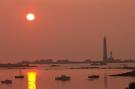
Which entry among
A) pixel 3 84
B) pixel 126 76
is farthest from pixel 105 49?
pixel 3 84

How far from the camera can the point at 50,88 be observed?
8662 cm

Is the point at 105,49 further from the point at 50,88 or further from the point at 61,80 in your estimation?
the point at 50,88

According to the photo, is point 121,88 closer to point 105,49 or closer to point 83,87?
point 83,87

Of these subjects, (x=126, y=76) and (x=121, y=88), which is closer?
(x=121, y=88)

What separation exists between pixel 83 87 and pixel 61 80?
2079 centimetres

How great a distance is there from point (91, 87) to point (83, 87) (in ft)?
3.94

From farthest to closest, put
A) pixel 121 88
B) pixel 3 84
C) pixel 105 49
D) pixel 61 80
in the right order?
pixel 105 49
pixel 61 80
pixel 3 84
pixel 121 88

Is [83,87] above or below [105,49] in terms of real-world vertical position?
below

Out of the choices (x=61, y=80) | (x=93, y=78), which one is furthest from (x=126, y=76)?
(x=61, y=80)

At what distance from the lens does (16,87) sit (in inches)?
3585

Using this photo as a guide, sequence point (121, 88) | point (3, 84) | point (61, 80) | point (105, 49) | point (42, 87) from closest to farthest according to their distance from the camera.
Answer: point (121, 88) < point (42, 87) < point (3, 84) < point (61, 80) < point (105, 49)

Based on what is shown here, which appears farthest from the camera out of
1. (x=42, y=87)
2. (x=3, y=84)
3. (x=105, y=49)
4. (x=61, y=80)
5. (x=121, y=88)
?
(x=105, y=49)

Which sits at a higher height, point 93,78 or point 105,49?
point 105,49

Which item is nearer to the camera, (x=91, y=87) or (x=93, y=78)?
(x=91, y=87)
